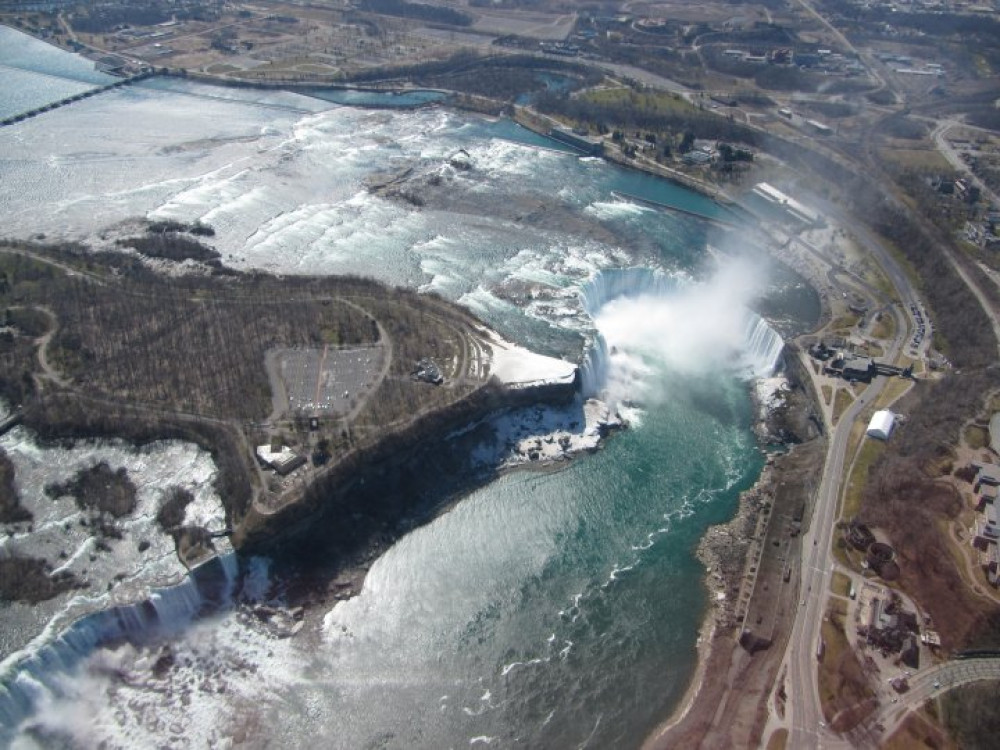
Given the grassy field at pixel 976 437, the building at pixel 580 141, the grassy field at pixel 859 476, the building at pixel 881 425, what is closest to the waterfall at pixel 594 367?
the grassy field at pixel 859 476

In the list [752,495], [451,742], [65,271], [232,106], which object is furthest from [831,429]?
[232,106]

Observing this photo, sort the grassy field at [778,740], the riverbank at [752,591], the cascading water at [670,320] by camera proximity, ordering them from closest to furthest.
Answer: the grassy field at [778,740]
the riverbank at [752,591]
the cascading water at [670,320]

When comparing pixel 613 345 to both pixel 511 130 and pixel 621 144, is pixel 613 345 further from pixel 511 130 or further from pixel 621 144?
pixel 511 130

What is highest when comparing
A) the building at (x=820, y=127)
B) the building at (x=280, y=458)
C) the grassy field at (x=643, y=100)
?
the building at (x=820, y=127)

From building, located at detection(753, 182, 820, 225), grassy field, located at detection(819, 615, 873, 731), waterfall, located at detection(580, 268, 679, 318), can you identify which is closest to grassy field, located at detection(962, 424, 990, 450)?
grassy field, located at detection(819, 615, 873, 731)

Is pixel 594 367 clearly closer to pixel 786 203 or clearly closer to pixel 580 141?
pixel 786 203

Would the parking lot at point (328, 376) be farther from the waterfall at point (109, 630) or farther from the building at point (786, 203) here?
the building at point (786, 203)
